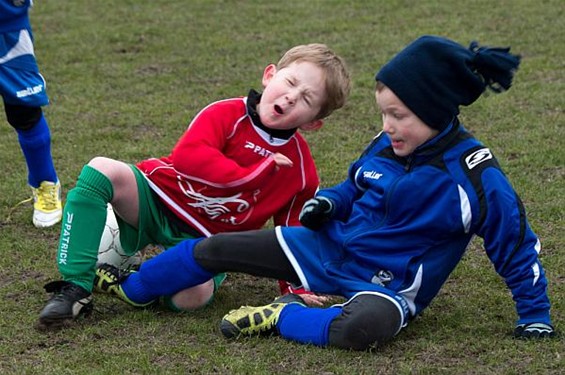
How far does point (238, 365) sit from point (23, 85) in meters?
2.15

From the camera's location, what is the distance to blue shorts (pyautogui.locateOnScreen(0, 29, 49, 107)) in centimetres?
485

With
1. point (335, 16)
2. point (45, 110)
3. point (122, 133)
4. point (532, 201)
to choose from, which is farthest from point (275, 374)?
point (335, 16)

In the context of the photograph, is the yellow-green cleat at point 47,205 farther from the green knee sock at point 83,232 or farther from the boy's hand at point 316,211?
the boy's hand at point 316,211

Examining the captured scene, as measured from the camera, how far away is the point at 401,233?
11.8 ft

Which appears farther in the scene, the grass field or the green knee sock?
the green knee sock

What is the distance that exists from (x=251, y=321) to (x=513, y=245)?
922mm

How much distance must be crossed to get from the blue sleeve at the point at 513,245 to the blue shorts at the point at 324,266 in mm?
370

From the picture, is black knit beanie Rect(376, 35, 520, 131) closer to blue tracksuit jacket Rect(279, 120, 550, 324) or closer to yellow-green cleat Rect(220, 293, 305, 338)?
blue tracksuit jacket Rect(279, 120, 550, 324)

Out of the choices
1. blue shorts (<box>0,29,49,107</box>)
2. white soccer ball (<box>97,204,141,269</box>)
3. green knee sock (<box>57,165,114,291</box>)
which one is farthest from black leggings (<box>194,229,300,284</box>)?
blue shorts (<box>0,29,49,107</box>)

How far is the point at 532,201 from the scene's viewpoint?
4988 mm

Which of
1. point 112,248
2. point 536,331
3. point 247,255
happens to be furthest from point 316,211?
point 112,248

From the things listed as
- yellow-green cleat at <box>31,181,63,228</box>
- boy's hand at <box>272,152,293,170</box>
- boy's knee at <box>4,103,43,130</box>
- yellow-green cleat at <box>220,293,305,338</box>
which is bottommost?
yellow-green cleat at <box>31,181,63,228</box>

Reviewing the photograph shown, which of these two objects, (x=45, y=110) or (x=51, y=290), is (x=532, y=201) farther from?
(x=45, y=110)

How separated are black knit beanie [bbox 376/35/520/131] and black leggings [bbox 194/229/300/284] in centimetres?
72
